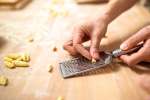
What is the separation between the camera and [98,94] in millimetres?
600

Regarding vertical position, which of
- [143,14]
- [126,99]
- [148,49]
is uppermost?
[143,14]

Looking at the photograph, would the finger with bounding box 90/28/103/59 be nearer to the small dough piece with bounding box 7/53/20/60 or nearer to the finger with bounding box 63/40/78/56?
the finger with bounding box 63/40/78/56

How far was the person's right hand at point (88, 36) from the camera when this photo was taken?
2.33ft

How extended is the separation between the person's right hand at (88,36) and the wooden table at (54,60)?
45 millimetres

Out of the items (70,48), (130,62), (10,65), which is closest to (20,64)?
(10,65)

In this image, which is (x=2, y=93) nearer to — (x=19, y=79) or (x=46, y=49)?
(x=19, y=79)

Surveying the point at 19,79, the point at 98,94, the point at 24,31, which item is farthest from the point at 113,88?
the point at 24,31

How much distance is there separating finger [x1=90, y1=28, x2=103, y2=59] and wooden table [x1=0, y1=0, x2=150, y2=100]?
5 centimetres

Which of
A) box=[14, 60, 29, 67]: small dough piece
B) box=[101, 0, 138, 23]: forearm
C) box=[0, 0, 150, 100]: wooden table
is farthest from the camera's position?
box=[101, 0, 138, 23]: forearm

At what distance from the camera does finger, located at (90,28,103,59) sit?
0.69 metres

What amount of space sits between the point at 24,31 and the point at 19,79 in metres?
0.33

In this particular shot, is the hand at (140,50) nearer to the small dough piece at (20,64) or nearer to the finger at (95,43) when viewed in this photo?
the finger at (95,43)

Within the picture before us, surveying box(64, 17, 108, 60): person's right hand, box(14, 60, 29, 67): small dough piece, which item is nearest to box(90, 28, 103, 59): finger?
box(64, 17, 108, 60): person's right hand

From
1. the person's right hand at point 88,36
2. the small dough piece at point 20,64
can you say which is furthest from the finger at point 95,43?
the small dough piece at point 20,64
